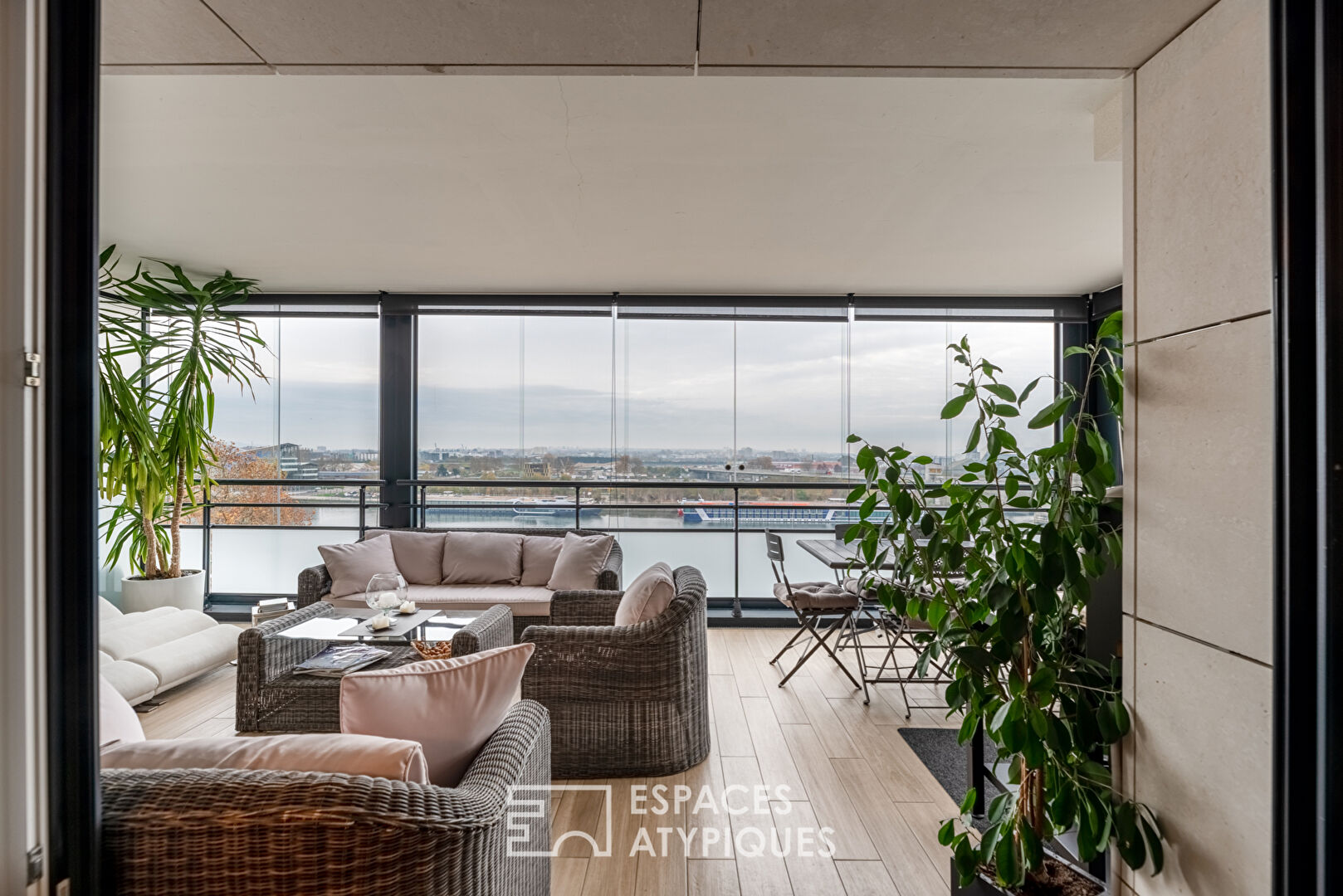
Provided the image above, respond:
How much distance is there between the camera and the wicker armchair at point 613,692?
281cm

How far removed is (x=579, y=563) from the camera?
4.45m

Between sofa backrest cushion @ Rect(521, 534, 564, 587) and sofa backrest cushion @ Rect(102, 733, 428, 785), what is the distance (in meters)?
3.18

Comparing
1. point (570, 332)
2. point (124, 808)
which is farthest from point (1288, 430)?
point (570, 332)

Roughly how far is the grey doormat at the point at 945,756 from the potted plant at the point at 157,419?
4.68 meters

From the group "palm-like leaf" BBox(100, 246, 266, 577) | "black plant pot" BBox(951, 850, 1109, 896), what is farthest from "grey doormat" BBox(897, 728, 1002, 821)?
"palm-like leaf" BBox(100, 246, 266, 577)

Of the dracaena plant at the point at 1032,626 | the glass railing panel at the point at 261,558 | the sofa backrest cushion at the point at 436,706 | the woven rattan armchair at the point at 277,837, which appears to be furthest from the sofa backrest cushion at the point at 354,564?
the dracaena plant at the point at 1032,626

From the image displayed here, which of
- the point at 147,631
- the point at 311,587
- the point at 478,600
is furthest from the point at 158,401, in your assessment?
the point at 478,600

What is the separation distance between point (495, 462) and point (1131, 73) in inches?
194

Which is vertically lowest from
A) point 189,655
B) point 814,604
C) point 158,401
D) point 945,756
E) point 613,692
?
point 945,756

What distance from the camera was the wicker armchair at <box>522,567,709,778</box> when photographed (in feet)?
9.22

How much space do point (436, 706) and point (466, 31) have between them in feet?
4.74

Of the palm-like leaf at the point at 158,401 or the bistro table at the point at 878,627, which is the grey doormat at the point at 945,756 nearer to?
the bistro table at the point at 878,627

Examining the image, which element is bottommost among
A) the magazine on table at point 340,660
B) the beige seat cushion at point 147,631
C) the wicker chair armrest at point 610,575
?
the beige seat cushion at point 147,631

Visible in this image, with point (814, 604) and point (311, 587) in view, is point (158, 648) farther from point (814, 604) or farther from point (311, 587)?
point (814, 604)
